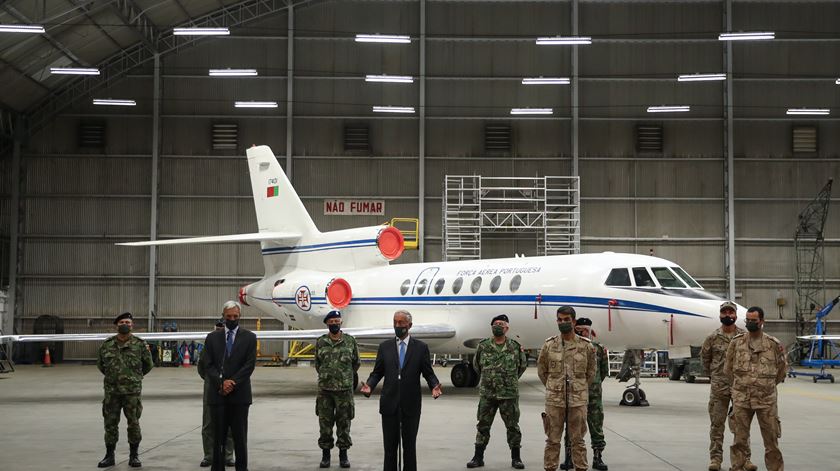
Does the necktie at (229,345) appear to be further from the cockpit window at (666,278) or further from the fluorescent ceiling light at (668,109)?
the fluorescent ceiling light at (668,109)

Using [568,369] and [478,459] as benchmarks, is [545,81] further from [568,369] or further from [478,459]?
[568,369]

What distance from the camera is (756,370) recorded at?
33.3 feet

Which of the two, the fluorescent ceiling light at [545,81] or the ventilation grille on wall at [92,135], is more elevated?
the fluorescent ceiling light at [545,81]

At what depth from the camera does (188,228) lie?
37.2m

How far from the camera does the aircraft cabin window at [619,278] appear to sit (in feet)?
62.2

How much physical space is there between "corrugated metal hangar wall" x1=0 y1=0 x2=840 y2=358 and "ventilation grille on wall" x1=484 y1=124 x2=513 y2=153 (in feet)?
1.23

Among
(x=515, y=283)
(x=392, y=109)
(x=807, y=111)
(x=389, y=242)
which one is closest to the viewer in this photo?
(x=515, y=283)

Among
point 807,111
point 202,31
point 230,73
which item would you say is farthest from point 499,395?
point 807,111

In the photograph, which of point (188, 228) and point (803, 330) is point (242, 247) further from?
point (803, 330)

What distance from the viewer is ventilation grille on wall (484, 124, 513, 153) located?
3762 centimetres

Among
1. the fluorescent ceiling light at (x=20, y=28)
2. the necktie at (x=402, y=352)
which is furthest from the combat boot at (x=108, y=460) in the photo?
the fluorescent ceiling light at (x=20, y=28)

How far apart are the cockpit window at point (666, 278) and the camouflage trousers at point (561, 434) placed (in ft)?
30.8

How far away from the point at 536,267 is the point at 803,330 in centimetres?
2023

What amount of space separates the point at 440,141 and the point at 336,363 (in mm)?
26805
